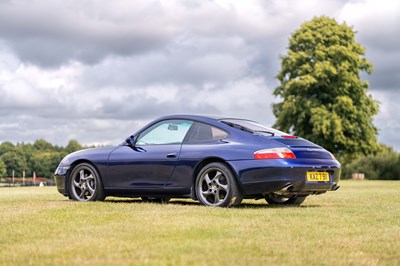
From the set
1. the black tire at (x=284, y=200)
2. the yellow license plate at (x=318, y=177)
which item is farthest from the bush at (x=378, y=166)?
the yellow license plate at (x=318, y=177)

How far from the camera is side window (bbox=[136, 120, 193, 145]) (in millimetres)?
11158

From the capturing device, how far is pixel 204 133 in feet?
35.9

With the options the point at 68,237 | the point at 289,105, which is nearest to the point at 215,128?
the point at 68,237

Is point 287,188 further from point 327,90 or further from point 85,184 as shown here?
point 327,90

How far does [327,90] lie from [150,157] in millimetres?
39947

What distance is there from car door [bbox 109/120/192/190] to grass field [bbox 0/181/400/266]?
0.91 metres

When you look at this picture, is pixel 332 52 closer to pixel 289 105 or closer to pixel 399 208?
pixel 289 105

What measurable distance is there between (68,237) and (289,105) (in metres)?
41.6

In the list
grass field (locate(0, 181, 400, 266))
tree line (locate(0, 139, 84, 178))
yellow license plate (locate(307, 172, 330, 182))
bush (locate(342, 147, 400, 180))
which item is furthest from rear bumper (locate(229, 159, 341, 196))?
tree line (locate(0, 139, 84, 178))

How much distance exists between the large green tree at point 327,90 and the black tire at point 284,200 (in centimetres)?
3510

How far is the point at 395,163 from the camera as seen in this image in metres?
52.2

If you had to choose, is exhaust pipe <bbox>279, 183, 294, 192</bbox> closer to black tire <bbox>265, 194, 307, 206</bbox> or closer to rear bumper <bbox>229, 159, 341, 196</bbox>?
rear bumper <bbox>229, 159, 341, 196</bbox>

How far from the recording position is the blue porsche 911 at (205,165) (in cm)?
1020

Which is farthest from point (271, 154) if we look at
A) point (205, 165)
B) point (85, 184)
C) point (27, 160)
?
point (27, 160)
